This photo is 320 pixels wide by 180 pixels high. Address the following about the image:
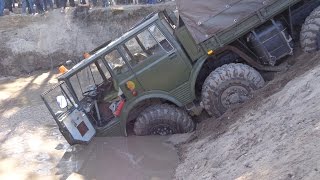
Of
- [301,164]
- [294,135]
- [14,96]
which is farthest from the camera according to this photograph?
[14,96]

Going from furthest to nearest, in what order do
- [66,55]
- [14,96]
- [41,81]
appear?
[66,55], [41,81], [14,96]

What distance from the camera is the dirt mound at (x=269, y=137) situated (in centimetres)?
476

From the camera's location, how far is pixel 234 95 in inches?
314

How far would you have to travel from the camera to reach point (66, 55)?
631 inches

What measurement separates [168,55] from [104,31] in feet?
27.4

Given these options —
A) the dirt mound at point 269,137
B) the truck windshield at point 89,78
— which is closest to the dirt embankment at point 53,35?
the truck windshield at point 89,78

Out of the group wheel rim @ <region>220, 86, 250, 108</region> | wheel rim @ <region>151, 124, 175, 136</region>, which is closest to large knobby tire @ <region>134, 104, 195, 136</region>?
wheel rim @ <region>151, 124, 175, 136</region>

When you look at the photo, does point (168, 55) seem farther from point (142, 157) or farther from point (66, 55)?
point (66, 55)

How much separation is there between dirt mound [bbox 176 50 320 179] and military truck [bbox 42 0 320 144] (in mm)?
402

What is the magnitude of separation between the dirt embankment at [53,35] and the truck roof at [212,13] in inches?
308

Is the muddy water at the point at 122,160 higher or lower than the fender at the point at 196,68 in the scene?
lower

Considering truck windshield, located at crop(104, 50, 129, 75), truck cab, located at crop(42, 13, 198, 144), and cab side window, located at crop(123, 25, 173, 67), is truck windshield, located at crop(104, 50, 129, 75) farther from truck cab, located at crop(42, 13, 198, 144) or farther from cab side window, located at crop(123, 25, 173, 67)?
cab side window, located at crop(123, 25, 173, 67)

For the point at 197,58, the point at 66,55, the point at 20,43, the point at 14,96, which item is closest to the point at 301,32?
the point at 197,58

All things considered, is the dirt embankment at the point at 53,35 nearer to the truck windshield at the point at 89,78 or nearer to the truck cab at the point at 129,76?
the truck windshield at the point at 89,78
